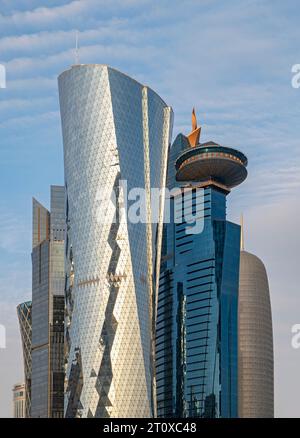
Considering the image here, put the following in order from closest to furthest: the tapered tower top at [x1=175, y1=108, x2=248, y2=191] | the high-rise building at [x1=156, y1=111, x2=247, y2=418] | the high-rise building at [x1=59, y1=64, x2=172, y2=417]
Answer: the high-rise building at [x1=59, y1=64, x2=172, y2=417], the high-rise building at [x1=156, y1=111, x2=247, y2=418], the tapered tower top at [x1=175, y1=108, x2=248, y2=191]

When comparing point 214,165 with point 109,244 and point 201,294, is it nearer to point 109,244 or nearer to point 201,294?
point 201,294

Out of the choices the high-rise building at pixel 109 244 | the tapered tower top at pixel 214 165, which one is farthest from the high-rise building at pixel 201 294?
the high-rise building at pixel 109 244

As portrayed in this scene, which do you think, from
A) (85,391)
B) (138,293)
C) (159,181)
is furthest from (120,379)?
(159,181)

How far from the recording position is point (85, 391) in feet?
441

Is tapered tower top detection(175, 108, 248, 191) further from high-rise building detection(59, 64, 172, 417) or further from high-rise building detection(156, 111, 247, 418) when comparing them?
high-rise building detection(59, 64, 172, 417)

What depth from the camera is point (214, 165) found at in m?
190

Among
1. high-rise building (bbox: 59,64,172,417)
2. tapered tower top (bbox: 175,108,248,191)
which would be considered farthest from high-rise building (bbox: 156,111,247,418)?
high-rise building (bbox: 59,64,172,417)

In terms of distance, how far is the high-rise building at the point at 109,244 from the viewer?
134m

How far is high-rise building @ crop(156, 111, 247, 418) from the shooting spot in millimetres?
179750

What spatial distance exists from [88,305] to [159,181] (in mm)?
24691

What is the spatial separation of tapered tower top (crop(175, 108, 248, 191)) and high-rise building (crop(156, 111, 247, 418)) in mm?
226

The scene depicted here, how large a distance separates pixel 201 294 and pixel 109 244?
53375 millimetres

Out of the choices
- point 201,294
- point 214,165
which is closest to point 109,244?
point 201,294
